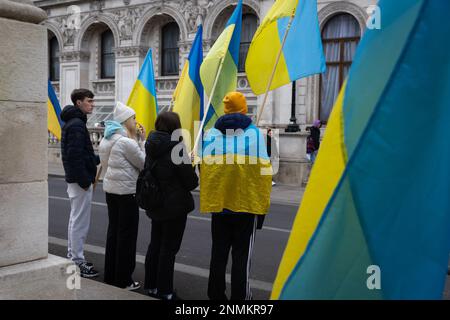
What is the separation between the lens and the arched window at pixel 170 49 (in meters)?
22.6

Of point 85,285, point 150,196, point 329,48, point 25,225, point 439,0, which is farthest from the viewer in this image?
point 329,48

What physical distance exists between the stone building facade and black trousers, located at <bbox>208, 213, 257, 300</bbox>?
1153 cm

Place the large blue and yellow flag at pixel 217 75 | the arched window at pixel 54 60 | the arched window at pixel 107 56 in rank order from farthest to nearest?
the arched window at pixel 54 60 → the arched window at pixel 107 56 → the large blue and yellow flag at pixel 217 75

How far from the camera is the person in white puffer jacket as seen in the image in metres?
4.95

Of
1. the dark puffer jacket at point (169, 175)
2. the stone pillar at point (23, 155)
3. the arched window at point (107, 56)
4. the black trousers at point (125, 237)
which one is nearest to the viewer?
the stone pillar at point (23, 155)

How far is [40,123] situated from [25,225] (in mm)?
666

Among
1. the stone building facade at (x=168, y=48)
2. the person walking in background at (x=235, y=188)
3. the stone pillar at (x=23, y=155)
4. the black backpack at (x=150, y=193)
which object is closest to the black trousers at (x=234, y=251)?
the person walking in background at (x=235, y=188)

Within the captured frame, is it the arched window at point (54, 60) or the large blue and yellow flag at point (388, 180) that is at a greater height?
the arched window at point (54, 60)

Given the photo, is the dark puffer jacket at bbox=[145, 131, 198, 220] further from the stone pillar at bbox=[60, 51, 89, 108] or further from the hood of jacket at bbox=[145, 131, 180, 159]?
the stone pillar at bbox=[60, 51, 89, 108]

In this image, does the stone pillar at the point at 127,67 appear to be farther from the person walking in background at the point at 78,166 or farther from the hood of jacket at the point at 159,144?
the hood of jacket at the point at 159,144

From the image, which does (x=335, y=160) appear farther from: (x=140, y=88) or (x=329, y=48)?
(x=329, y=48)

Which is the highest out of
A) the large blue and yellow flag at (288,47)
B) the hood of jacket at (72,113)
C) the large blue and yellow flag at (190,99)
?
the large blue and yellow flag at (288,47)

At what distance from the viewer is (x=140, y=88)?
6.85 metres
